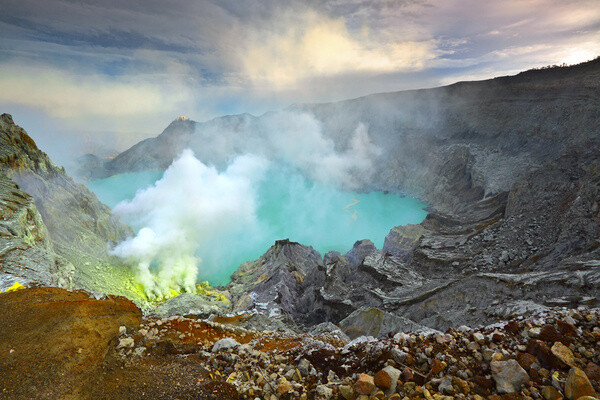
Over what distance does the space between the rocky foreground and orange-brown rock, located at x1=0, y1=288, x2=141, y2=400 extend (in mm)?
17

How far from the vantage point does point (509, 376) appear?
3086 millimetres

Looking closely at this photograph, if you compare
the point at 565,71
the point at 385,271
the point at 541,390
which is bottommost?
the point at 385,271

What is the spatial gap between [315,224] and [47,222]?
41.4m

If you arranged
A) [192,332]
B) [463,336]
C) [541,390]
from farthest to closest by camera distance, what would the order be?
[192,332] → [463,336] → [541,390]

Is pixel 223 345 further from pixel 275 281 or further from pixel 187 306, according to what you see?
pixel 275 281

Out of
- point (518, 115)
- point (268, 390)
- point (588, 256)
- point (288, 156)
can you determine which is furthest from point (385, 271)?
point (288, 156)

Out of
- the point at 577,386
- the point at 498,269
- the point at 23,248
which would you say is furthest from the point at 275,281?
the point at 577,386

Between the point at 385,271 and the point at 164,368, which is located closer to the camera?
the point at 164,368

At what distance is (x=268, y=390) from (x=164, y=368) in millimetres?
Answer: 1967

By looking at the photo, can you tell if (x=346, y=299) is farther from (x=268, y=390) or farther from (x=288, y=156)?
(x=288, y=156)

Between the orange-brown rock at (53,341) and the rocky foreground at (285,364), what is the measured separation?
0.05 feet

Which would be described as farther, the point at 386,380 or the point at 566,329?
the point at 566,329

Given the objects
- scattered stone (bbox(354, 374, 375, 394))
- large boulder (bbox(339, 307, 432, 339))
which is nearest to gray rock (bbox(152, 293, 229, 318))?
large boulder (bbox(339, 307, 432, 339))

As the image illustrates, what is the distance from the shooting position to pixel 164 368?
4586 millimetres
